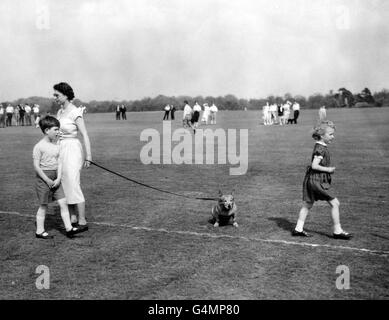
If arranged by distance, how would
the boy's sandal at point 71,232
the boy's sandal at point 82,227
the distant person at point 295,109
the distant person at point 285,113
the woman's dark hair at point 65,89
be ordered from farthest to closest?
the distant person at point 285,113 → the distant person at point 295,109 → the boy's sandal at point 82,227 → the woman's dark hair at point 65,89 → the boy's sandal at point 71,232

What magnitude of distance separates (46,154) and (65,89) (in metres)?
1.14

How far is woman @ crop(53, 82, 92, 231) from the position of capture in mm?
7273

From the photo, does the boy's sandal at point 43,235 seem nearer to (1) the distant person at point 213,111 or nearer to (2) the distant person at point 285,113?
(1) the distant person at point 213,111

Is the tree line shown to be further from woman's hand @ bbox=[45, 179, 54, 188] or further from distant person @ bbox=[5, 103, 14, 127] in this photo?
woman's hand @ bbox=[45, 179, 54, 188]

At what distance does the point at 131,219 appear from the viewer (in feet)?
27.7

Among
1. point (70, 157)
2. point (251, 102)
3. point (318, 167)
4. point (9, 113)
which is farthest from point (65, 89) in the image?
point (251, 102)

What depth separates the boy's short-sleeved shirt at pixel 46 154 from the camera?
22.8 feet

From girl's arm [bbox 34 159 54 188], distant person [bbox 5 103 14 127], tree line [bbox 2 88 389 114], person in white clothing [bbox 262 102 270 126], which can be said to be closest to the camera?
girl's arm [bbox 34 159 54 188]

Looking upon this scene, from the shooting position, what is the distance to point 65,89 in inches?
292
